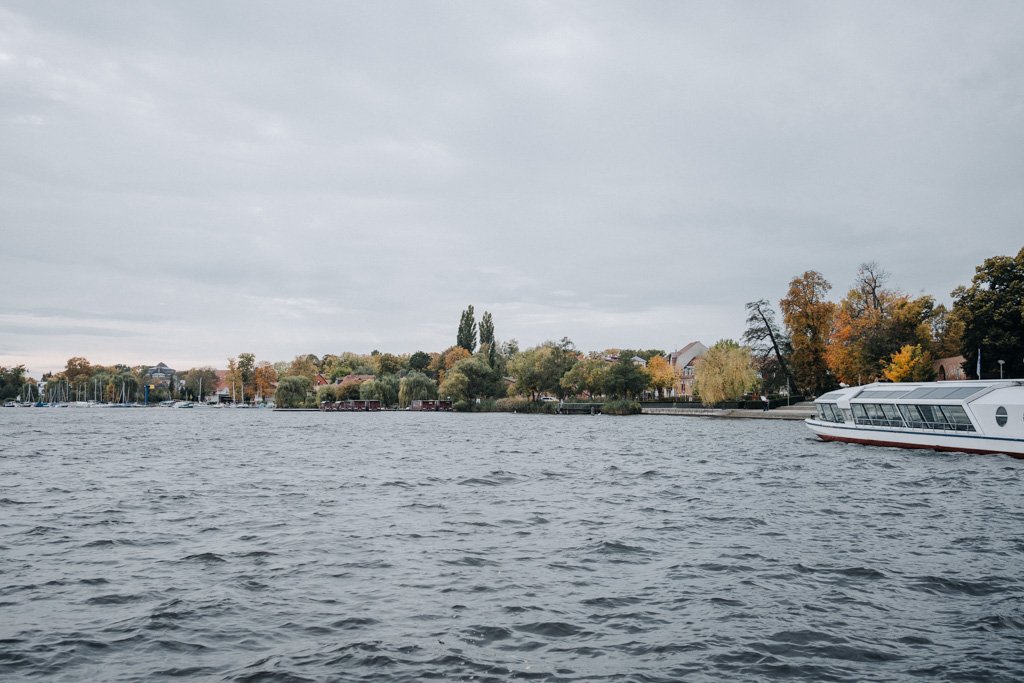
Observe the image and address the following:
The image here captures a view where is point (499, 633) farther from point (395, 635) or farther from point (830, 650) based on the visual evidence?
point (830, 650)

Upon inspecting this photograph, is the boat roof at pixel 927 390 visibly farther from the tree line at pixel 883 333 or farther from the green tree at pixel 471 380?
the green tree at pixel 471 380

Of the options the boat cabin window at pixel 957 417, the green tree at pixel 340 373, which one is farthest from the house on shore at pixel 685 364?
the boat cabin window at pixel 957 417

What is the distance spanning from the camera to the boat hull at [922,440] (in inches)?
1345

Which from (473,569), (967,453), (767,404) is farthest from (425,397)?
(473,569)

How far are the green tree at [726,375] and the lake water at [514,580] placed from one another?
56634 millimetres

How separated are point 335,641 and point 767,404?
77.1 m

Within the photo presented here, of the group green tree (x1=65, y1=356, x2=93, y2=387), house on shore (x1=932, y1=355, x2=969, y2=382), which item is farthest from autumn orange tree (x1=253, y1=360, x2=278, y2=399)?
house on shore (x1=932, y1=355, x2=969, y2=382)

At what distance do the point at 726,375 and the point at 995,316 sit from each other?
28689mm

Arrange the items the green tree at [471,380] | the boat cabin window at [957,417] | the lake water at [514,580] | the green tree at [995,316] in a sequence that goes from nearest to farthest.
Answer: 1. the lake water at [514,580]
2. the boat cabin window at [957,417]
3. the green tree at [995,316]
4. the green tree at [471,380]

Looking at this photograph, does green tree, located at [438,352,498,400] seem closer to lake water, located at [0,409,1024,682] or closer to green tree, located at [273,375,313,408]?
green tree, located at [273,375,313,408]

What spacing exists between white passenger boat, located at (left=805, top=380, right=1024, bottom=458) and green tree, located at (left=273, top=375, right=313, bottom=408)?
383 ft

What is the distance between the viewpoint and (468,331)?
138 m

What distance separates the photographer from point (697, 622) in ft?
30.8

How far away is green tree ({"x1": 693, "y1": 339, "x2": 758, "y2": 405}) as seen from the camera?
81750 millimetres
